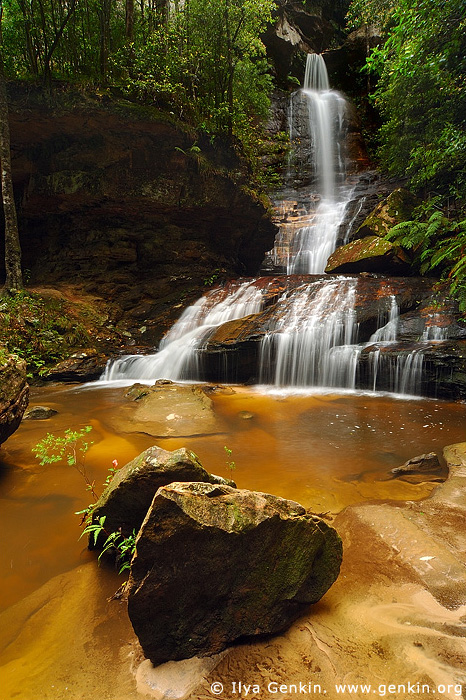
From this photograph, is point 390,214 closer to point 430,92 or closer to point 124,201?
point 430,92

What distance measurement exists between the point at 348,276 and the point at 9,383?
1061 cm

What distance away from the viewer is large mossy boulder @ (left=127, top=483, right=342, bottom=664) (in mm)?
1660

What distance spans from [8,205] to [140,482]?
1089 centimetres

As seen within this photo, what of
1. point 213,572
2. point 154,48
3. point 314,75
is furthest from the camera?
point 314,75

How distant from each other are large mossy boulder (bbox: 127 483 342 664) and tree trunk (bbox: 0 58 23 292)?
431 inches

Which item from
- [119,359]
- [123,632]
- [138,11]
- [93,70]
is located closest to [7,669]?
[123,632]

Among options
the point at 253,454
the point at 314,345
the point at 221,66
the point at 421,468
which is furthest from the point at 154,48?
the point at 421,468

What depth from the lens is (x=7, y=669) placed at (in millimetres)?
1702

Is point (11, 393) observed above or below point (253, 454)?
above

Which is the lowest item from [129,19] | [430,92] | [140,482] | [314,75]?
[140,482]

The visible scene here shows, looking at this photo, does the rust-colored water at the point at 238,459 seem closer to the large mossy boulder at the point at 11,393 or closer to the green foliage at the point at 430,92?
the large mossy boulder at the point at 11,393

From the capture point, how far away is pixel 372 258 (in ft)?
37.1

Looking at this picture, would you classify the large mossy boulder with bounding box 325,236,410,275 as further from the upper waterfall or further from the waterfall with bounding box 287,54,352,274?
the upper waterfall

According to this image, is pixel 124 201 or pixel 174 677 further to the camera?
pixel 124 201
